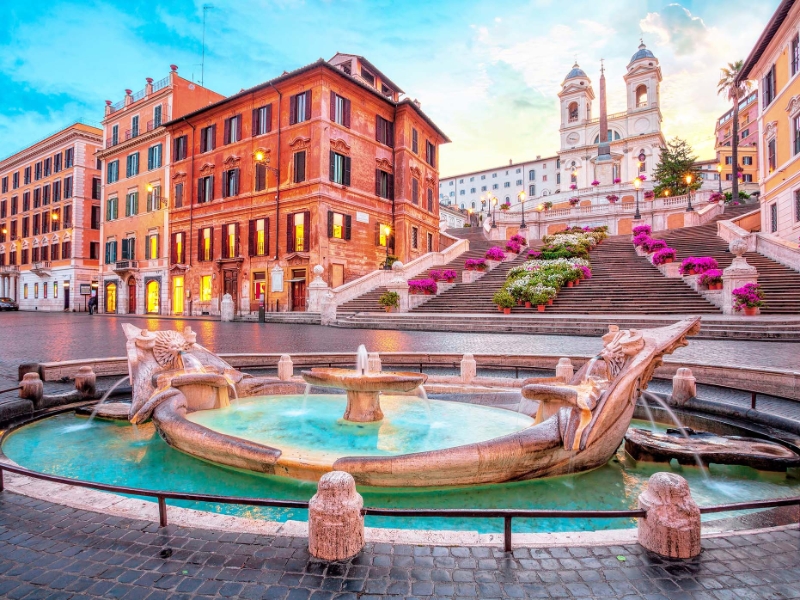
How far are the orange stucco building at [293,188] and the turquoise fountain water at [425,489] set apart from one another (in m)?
24.0

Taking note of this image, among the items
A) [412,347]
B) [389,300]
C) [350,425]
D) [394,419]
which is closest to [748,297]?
[412,347]

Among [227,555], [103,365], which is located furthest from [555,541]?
[103,365]

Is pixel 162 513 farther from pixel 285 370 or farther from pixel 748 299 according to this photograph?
pixel 748 299

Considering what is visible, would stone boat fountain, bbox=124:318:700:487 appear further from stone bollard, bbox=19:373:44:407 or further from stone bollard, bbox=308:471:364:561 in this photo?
stone bollard, bbox=19:373:44:407

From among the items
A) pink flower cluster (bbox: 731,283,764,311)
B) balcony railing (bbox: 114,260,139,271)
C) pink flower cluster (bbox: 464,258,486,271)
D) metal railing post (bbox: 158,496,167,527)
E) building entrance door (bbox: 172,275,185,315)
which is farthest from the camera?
balcony railing (bbox: 114,260,139,271)

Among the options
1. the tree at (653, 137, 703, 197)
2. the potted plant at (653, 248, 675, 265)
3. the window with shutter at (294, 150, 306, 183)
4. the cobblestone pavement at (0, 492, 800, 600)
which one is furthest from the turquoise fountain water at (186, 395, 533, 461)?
the tree at (653, 137, 703, 197)

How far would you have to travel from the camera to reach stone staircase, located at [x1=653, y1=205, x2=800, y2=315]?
650 inches

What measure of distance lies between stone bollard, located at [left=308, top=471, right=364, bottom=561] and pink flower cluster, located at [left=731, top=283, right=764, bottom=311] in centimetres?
1828

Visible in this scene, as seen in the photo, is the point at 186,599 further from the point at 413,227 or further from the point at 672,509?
the point at 413,227

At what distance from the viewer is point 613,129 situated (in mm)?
73812

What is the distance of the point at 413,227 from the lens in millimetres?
35219

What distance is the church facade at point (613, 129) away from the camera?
223 ft

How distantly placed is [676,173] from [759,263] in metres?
34.2

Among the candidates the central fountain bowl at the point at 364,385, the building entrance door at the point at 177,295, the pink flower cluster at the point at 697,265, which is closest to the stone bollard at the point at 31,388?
the central fountain bowl at the point at 364,385
